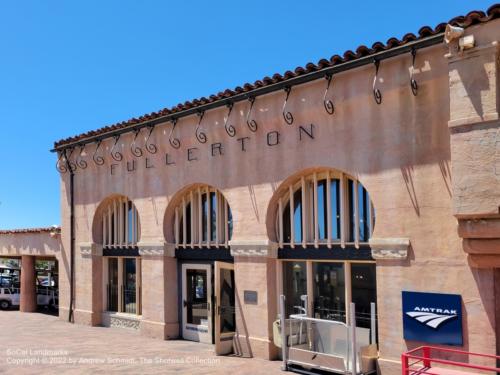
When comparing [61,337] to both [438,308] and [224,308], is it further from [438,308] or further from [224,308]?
[438,308]

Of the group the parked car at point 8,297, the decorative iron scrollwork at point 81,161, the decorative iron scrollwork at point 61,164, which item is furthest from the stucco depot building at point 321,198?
the parked car at point 8,297

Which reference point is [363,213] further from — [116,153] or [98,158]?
[98,158]

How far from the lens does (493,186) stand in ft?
24.8

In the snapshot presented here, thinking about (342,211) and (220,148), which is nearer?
(342,211)

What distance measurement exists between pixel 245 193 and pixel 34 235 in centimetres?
1183

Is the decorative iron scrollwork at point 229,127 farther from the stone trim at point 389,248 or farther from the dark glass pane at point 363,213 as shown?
the stone trim at point 389,248

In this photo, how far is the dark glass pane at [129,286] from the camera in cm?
1584

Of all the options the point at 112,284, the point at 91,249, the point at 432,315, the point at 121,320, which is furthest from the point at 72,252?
the point at 432,315

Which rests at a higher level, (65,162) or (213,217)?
(65,162)

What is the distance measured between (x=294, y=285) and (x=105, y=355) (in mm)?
4656

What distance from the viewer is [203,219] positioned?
13.5m

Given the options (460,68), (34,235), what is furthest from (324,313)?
(34,235)

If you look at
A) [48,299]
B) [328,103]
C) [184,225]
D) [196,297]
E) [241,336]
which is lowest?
[48,299]

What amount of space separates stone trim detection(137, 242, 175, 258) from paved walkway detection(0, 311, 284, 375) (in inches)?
87.5
